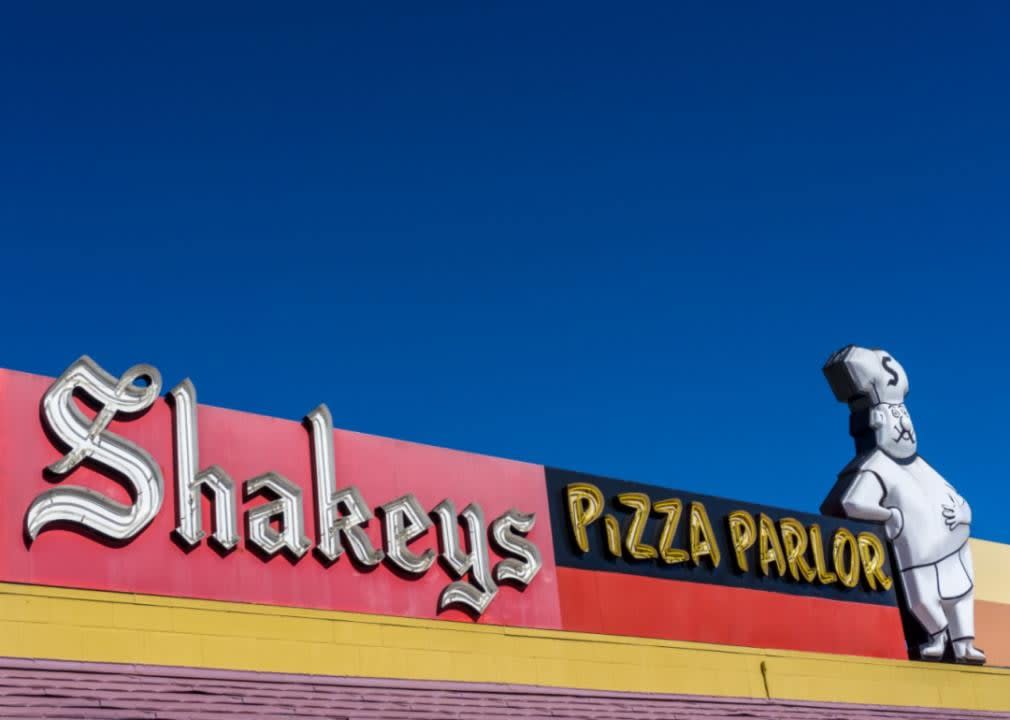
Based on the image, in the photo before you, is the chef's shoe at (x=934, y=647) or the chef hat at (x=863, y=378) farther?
the chef hat at (x=863, y=378)

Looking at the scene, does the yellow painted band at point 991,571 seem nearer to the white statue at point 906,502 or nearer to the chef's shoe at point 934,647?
the white statue at point 906,502

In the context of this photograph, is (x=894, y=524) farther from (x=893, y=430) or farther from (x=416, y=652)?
(x=416, y=652)

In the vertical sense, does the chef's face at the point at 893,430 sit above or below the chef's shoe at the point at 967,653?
above

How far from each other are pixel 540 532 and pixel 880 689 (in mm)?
5718

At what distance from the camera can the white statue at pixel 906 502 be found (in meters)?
21.6

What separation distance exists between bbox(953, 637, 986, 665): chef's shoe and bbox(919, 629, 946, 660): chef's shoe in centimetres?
25

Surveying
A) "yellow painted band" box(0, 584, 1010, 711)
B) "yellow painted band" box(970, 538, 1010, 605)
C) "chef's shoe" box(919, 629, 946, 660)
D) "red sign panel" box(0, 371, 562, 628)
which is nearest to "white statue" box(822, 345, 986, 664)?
"chef's shoe" box(919, 629, 946, 660)

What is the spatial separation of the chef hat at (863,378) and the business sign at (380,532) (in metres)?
3.13

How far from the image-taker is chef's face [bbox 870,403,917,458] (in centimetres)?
2283

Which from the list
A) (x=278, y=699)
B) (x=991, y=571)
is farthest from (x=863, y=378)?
(x=278, y=699)

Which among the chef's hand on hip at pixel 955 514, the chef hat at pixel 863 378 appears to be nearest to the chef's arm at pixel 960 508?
the chef's hand on hip at pixel 955 514

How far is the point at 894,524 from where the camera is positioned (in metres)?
21.9

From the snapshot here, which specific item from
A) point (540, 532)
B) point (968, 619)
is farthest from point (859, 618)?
point (540, 532)

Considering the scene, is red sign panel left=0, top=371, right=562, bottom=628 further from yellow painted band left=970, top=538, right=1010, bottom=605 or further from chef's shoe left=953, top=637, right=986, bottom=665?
yellow painted band left=970, top=538, right=1010, bottom=605
